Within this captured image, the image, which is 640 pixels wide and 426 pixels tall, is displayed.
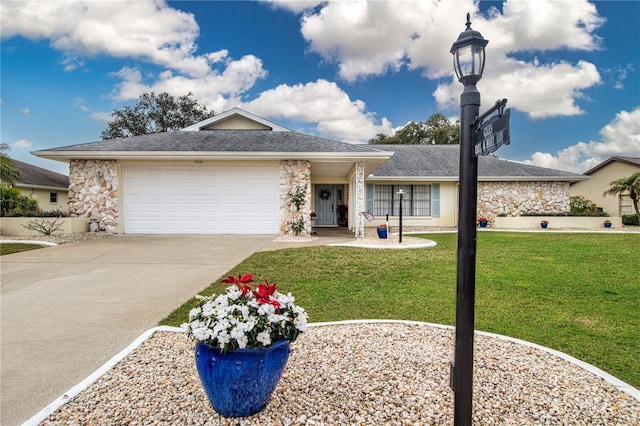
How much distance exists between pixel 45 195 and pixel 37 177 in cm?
119

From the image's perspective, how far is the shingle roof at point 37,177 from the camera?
20.4 meters

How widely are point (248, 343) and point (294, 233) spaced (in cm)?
1050

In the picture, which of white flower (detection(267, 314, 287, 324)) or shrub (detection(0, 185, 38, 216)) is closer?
white flower (detection(267, 314, 287, 324))

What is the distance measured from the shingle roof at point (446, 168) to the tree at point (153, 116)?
19725mm

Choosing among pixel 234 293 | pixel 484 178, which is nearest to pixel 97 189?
pixel 234 293

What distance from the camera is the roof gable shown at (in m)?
15.5

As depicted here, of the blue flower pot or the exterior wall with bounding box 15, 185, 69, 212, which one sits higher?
the exterior wall with bounding box 15, 185, 69, 212

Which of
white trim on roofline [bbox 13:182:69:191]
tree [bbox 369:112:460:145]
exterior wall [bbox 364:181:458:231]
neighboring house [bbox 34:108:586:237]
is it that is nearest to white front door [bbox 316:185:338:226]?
exterior wall [bbox 364:181:458:231]

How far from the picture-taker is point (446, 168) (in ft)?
59.9

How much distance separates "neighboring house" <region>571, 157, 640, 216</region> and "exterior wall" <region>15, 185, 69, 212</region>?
3189 centimetres

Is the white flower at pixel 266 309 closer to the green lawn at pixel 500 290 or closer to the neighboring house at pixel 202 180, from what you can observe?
the green lawn at pixel 500 290

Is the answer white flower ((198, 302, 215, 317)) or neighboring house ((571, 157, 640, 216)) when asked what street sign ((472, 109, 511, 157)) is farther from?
neighboring house ((571, 157, 640, 216))

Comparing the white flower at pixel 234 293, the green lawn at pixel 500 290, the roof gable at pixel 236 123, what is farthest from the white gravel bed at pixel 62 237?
the white flower at pixel 234 293

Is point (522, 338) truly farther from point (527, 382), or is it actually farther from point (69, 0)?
point (69, 0)
